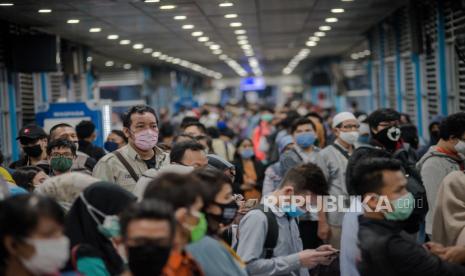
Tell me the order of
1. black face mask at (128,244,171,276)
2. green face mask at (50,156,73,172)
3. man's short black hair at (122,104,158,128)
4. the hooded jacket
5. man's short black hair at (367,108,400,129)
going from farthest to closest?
man's short black hair at (367,108,400,129), the hooded jacket, man's short black hair at (122,104,158,128), green face mask at (50,156,73,172), black face mask at (128,244,171,276)

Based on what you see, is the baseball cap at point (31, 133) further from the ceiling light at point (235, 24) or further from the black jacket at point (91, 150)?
the ceiling light at point (235, 24)

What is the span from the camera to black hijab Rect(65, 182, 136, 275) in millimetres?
3684

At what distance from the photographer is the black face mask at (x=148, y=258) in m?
3.06

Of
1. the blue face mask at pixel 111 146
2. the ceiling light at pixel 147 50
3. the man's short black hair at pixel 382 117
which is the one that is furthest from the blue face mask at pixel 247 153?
the ceiling light at pixel 147 50

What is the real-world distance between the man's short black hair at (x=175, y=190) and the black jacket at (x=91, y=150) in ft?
19.1

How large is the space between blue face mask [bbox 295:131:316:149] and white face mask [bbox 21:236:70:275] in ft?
18.1

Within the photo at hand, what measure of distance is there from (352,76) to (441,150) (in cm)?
2778

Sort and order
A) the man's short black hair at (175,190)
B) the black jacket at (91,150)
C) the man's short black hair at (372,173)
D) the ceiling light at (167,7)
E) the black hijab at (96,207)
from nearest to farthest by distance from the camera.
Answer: the man's short black hair at (175,190) → the black hijab at (96,207) → the man's short black hair at (372,173) → the black jacket at (91,150) → the ceiling light at (167,7)

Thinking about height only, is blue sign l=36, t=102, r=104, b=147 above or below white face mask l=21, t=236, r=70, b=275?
above

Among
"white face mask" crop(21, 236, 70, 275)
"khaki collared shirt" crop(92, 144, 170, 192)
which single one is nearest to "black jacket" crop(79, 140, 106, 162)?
"khaki collared shirt" crop(92, 144, 170, 192)

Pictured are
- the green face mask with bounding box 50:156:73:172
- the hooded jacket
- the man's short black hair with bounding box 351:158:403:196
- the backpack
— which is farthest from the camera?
the hooded jacket

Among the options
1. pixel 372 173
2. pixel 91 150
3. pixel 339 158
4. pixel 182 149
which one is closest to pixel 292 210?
pixel 372 173

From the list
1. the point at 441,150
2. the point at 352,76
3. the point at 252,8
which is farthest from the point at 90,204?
the point at 352,76

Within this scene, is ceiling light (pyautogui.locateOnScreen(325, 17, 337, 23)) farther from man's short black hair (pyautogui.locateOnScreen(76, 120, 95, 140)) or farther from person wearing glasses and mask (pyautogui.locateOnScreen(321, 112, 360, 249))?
person wearing glasses and mask (pyautogui.locateOnScreen(321, 112, 360, 249))
